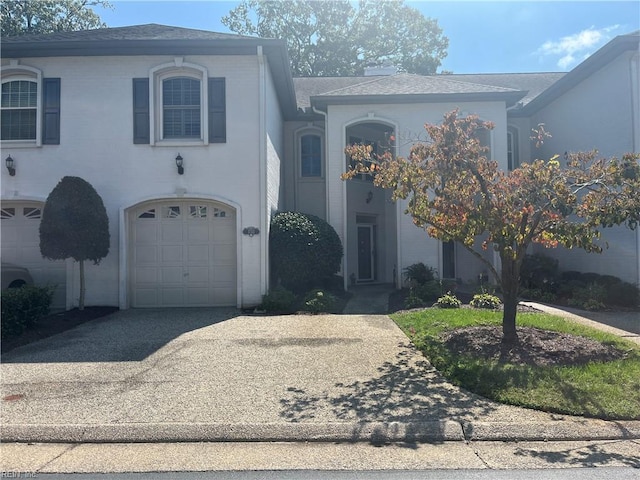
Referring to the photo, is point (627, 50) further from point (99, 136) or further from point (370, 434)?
point (99, 136)

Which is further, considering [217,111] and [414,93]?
[414,93]

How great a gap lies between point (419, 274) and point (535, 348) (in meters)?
6.42

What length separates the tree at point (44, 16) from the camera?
23.5 metres

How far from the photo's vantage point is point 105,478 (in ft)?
13.0

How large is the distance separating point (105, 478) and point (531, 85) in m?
19.4

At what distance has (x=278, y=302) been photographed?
10875 mm

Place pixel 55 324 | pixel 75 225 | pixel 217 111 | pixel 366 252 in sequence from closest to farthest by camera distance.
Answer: pixel 55 324 < pixel 75 225 < pixel 217 111 < pixel 366 252

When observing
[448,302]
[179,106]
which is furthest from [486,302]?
[179,106]

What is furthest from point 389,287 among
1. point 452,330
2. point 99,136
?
point 99,136

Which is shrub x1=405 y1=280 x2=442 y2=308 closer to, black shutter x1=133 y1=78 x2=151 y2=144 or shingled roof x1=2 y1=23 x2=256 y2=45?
shingled roof x1=2 y1=23 x2=256 y2=45

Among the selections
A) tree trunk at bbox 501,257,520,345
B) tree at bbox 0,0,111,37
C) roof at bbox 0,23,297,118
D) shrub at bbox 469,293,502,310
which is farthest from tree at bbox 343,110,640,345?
tree at bbox 0,0,111,37

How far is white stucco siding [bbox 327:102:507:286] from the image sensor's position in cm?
1398

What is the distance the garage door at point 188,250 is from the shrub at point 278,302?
1.30 m

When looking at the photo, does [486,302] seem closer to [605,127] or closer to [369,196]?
[605,127]
